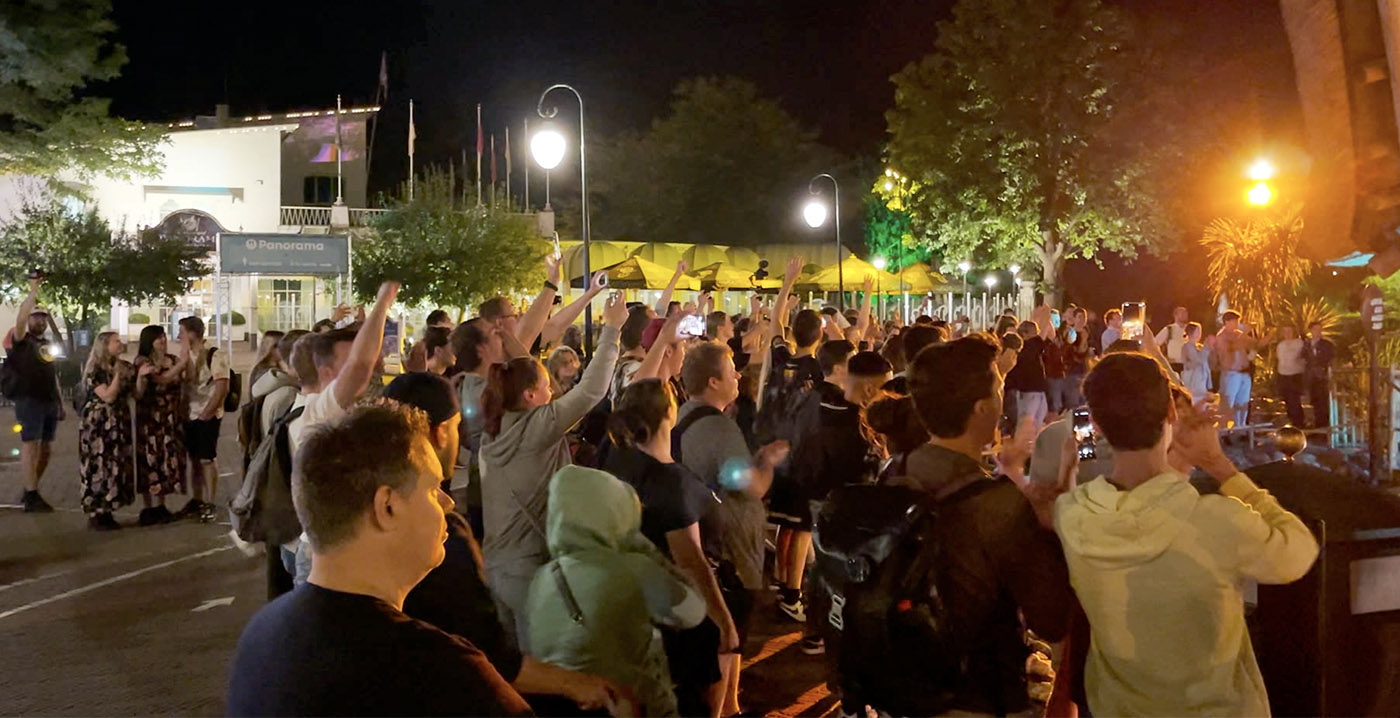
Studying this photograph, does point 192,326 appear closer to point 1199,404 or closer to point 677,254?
point 1199,404

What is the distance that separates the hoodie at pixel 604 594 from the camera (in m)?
3.42

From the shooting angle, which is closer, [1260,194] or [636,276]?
[1260,194]

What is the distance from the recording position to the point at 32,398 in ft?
37.6

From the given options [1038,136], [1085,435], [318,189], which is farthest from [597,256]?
[1085,435]

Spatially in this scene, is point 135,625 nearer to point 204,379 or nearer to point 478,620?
point 204,379

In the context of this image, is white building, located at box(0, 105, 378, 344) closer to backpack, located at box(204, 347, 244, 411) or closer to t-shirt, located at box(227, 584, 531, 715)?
backpack, located at box(204, 347, 244, 411)

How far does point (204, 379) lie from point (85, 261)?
22.5 meters

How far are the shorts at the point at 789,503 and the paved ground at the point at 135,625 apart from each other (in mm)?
765

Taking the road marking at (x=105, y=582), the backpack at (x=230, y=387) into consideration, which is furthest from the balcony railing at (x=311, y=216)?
the road marking at (x=105, y=582)

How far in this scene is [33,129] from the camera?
1255 inches

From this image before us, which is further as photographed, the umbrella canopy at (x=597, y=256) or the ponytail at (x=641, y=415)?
the umbrella canopy at (x=597, y=256)

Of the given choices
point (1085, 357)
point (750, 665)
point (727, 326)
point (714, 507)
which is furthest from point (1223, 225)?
point (714, 507)

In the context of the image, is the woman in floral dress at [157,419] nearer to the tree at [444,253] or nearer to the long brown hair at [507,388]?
the long brown hair at [507,388]

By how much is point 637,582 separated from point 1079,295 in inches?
1635
